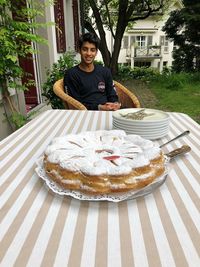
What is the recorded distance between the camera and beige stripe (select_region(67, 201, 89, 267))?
0.55 m

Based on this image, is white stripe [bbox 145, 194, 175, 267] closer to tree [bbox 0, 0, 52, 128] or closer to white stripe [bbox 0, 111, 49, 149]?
white stripe [bbox 0, 111, 49, 149]

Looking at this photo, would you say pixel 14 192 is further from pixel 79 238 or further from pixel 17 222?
pixel 79 238

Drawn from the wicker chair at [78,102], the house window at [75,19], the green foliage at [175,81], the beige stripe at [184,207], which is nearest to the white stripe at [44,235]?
the beige stripe at [184,207]

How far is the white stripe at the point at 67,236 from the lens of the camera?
0.55m

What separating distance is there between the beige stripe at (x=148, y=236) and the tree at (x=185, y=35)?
10998 mm

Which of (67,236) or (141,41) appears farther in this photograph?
(141,41)

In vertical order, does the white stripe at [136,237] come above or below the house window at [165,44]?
below

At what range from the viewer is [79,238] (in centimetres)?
61

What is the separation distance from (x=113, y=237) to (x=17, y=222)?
253 mm

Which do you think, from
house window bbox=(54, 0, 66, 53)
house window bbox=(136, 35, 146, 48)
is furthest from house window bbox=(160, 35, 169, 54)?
house window bbox=(54, 0, 66, 53)

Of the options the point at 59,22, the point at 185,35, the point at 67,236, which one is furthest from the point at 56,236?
the point at 185,35

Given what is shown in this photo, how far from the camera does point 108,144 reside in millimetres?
972

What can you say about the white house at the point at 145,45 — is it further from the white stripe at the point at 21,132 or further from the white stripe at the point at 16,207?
the white stripe at the point at 16,207

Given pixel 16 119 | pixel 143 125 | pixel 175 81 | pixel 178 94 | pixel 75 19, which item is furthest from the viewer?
pixel 75 19
